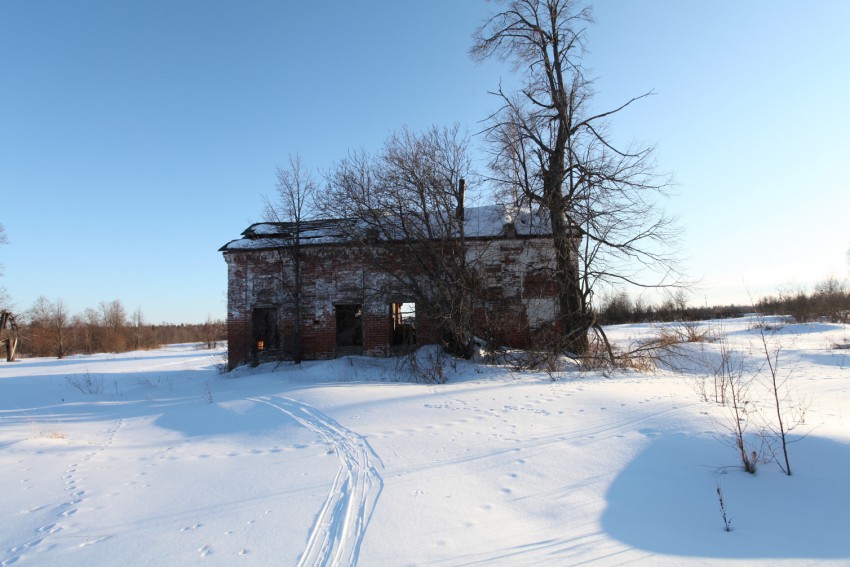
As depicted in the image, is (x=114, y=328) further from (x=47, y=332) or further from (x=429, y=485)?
(x=429, y=485)

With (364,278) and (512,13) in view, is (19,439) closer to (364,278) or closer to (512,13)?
(364,278)

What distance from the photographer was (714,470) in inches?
189

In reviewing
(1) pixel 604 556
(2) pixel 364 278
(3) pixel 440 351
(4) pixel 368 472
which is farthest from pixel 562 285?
(1) pixel 604 556

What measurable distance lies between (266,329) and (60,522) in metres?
14.3

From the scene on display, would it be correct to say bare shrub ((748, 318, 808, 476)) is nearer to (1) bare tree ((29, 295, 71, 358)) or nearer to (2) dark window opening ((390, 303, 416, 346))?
(2) dark window opening ((390, 303, 416, 346))

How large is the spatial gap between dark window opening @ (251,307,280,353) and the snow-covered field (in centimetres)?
857

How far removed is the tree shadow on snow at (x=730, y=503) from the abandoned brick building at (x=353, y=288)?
9.44 meters

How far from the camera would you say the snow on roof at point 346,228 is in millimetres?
15477

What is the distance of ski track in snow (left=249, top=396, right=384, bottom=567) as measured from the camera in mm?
3443

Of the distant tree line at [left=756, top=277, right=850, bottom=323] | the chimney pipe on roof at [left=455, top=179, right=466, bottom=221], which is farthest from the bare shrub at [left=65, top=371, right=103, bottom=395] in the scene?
the distant tree line at [left=756, top=277, right=850, bottom=323]

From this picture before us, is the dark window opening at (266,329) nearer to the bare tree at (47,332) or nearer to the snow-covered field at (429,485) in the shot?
the snow-covered field at (429,485)

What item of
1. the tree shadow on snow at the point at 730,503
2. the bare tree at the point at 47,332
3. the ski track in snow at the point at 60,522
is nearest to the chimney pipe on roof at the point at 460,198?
the tree shadow on snow at the point at 730,503

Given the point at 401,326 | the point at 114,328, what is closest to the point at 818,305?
the point at 401,326

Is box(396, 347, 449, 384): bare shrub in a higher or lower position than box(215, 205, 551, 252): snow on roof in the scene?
lower
